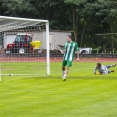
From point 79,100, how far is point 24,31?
18872 millimetres

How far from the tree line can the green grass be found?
1556 inches

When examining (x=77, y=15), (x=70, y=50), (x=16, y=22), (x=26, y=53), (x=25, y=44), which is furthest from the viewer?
(x=77, y=15)

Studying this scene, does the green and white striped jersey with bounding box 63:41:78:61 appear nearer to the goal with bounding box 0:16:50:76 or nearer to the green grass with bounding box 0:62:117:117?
the green grass with bounding box 0:62:117:117

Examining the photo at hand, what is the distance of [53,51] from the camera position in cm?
5822

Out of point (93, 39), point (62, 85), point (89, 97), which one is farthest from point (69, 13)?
point (89, 97)

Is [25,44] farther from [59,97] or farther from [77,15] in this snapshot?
[77,15]

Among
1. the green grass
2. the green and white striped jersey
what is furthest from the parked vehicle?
the green grass

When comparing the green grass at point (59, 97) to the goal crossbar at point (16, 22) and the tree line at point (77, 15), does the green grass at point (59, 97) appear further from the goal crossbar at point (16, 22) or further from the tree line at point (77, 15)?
the tree line at point (77, 15)

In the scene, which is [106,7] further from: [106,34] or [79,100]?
[79,100]

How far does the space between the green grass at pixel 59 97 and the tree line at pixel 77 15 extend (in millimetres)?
39530

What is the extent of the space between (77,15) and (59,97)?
2008 inches

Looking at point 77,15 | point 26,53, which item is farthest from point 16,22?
point 77,15

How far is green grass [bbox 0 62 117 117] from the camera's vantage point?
1439 cm

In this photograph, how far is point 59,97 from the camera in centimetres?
1780
